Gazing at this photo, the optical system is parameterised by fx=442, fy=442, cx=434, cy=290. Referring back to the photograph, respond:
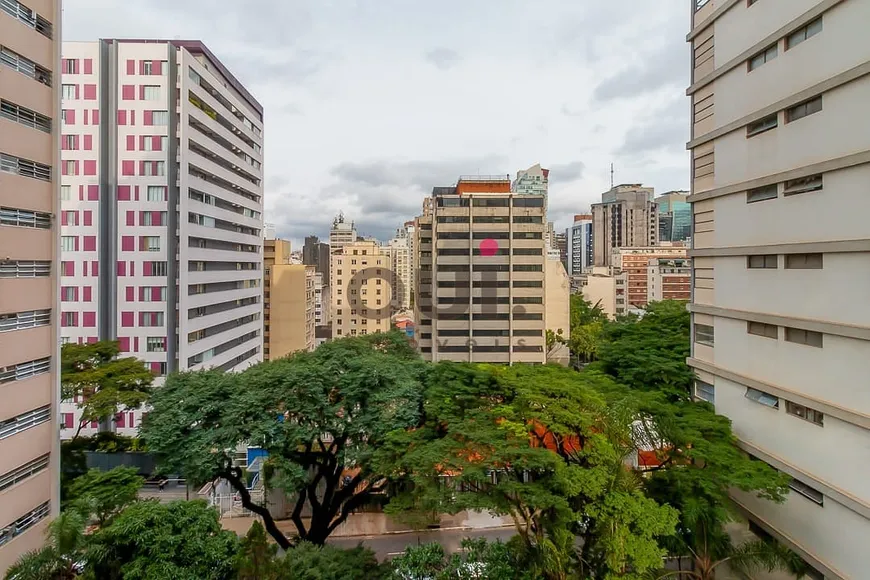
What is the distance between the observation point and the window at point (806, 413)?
8001 mm

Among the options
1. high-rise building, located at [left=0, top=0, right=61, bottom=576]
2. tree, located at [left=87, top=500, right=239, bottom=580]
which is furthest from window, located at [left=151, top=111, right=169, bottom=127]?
tree, located at [left=87, top=500, right=239, bottom=580]

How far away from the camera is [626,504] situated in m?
7.79

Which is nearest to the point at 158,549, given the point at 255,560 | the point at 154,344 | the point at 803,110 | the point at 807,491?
the point at 255,560

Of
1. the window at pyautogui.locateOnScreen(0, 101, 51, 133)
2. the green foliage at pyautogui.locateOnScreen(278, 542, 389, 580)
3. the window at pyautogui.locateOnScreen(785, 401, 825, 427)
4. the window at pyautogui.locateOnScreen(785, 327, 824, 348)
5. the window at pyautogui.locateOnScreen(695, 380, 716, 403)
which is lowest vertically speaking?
the green foliage at pyautogui.locateOnScreen(278, 542, 389, 580)

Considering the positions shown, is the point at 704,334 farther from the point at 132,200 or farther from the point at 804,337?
the point at 132,200

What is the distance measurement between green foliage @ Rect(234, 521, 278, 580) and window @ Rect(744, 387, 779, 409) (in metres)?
10.3

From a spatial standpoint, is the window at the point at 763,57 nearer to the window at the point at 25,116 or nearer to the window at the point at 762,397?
the window at the point at 762,397

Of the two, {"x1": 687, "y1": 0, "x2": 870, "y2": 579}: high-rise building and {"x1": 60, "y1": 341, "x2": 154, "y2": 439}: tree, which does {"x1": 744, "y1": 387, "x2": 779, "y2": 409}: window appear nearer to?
{"x1": 687, "y1": 0, "x2": 870, "y2": 579}: high-rise building

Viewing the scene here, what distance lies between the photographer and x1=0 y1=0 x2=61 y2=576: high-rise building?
1007 centimetres

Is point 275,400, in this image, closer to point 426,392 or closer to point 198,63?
point 426,392

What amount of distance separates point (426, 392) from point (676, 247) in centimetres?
8013

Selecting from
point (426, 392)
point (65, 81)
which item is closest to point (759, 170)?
point (426, 392)

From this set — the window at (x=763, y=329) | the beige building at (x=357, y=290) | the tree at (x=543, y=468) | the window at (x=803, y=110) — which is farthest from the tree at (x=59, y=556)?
the beige building at (x=357, y=290)

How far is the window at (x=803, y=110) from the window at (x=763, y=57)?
131 cm
